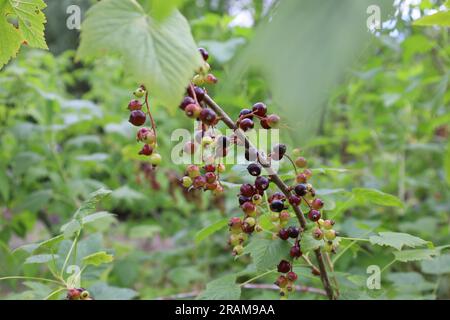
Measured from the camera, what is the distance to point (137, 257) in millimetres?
1791

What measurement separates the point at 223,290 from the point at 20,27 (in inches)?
26.3

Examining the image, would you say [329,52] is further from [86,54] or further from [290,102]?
[86,54]

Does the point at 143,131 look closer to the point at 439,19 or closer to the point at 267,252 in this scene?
the point at 267,252

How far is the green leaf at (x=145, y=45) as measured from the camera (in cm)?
43

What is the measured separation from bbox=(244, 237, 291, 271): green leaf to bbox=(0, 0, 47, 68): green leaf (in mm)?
553

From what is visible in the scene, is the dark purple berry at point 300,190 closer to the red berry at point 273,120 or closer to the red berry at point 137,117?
the red berry at point 273,120

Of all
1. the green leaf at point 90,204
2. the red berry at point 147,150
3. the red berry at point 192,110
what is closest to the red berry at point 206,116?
the red berry at point 192,110

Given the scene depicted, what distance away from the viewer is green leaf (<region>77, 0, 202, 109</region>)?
1.40 ft

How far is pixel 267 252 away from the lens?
0.78 m

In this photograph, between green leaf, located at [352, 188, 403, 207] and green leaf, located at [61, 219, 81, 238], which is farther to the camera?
green leaf, located at [352, 188, 403, 207]

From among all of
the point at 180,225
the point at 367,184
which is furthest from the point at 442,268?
the point at 180,225

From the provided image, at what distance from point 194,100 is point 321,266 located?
423 millimetres

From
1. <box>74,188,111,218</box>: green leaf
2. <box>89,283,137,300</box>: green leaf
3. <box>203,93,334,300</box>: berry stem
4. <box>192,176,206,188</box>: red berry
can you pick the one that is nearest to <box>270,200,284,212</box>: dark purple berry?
<box>203,93,334,300</box>: berry stem

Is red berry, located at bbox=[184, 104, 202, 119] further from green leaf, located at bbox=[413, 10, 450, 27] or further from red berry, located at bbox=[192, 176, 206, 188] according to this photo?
green leaf, located at bbox=[413, 10, 450, 27]
